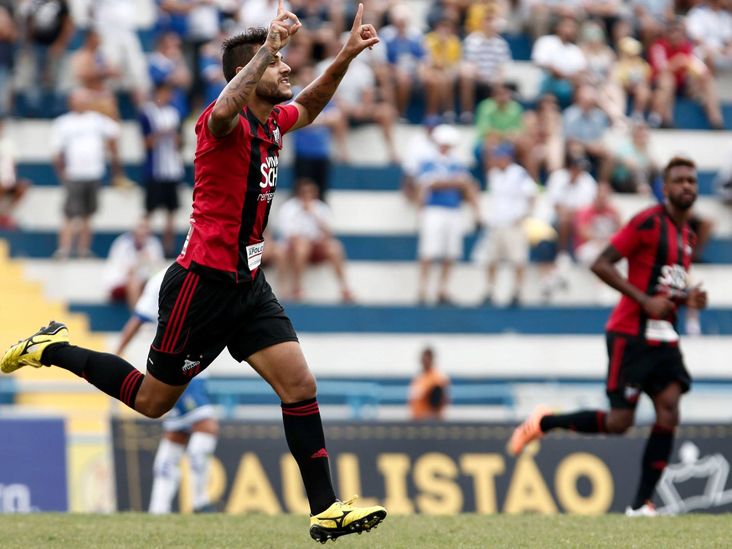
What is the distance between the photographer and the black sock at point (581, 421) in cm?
1046

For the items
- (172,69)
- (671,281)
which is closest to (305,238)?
(172,69)

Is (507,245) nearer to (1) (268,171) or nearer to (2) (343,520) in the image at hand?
(1) (268,171)

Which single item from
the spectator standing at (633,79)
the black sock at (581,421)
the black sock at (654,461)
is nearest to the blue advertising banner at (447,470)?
the black sock at (581,421)

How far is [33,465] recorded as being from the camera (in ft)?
45.1

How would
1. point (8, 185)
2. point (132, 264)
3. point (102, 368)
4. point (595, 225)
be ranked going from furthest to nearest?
point (595, 225)
point (8, 185)
point (132, 264)
point (102, 368)

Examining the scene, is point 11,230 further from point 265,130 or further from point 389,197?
point 265,130

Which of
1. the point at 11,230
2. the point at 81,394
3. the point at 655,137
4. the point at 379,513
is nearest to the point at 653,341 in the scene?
the point at 379,513

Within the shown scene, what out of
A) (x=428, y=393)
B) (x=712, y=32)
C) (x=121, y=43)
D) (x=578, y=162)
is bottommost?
(x=428, y=393)

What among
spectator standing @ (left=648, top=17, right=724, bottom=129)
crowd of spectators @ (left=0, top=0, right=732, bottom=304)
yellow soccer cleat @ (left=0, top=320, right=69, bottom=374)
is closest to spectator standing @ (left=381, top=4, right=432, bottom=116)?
crowd of spectators @ (left=0, top=0, right=732, bottom=304)

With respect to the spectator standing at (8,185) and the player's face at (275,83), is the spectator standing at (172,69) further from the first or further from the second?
the player's face at (275,83)

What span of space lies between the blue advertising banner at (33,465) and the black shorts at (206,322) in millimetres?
6588

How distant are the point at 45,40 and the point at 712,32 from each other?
35.4 ft

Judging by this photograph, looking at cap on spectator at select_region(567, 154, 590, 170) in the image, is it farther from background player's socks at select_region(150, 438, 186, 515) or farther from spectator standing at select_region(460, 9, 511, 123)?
background player's socks at select_region(150, 438, 186, 515)

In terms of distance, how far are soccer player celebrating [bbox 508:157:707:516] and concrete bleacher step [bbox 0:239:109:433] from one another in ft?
22.8
